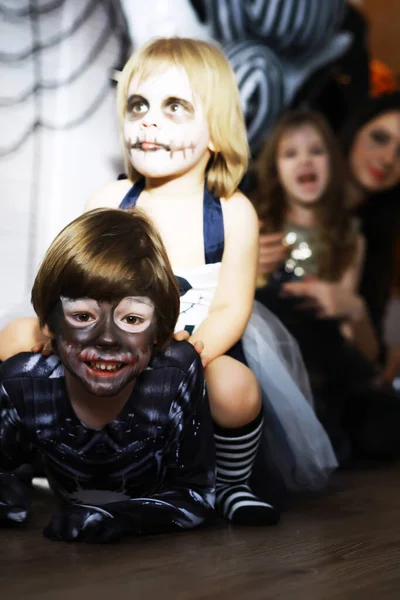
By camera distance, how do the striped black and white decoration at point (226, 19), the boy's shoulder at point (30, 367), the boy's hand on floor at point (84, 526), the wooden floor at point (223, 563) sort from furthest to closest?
the striped black and white decoration at point (226, 19), the boy's shoulder at point (30, 367), the boy's hand on floor at point (84, 526), the wooden floor at point (223, 563)

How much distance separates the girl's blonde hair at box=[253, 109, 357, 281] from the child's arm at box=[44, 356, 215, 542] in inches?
36.5

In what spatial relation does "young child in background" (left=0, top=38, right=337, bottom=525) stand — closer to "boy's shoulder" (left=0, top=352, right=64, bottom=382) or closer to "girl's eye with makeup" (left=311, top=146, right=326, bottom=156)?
"boy's shoulder" (left=0, top=352, right=64, bottom=382)

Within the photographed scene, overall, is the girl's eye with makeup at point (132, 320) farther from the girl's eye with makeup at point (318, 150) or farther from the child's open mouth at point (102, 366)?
the girl's eye with makeup at point (318, 150)

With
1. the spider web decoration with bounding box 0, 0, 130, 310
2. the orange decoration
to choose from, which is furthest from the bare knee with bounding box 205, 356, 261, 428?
the orange decoration

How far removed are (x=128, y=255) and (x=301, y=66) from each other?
1.20 meters

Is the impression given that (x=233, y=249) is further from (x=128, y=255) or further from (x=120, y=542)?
(x=120, y=542)

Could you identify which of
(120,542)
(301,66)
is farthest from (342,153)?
(120,542)

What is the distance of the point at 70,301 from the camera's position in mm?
1155

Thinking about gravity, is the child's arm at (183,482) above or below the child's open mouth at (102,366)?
below

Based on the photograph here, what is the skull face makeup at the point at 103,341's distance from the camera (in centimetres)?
114

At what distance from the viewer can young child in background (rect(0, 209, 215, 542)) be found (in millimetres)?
1146

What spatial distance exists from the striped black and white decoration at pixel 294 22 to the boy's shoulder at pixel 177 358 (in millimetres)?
1097

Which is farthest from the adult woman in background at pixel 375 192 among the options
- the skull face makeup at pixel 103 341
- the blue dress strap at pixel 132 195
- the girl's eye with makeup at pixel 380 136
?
the skull face makeup at pixel 103 341

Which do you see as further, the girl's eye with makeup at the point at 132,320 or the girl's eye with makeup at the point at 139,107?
the girl's eye with makeup at the point at 139,107
